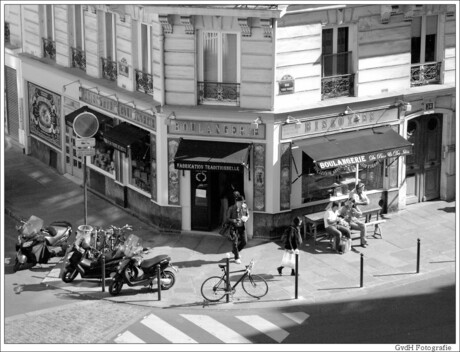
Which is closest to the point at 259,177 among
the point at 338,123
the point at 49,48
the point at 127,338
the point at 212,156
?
the point at 212,156

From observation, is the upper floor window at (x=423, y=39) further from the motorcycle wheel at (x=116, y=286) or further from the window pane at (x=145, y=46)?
the motorcycle wheel at (x=116, y=286)

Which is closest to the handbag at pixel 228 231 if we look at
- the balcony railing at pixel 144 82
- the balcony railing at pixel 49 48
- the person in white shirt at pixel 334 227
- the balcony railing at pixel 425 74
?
the person in white shirt at pixel 334 227

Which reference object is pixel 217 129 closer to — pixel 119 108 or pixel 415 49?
pixel 119 108

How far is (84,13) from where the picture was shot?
34.7 metres

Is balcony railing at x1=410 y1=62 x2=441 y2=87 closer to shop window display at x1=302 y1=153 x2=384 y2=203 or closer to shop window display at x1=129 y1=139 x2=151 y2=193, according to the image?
shop window display at x1=302 y1=153 x2=384 y2=203

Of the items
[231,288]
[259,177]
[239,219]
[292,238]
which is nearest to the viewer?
[231,288]

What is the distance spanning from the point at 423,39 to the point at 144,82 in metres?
8.24

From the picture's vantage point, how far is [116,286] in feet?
89.9

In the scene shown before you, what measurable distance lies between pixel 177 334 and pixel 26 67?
53.4 feet

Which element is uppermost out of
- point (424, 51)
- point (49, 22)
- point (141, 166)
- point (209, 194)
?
point (49, 22)

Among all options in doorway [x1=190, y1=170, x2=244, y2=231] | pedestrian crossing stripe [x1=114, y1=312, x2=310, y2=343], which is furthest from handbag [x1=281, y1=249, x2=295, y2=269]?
doorway [x1=190, y1=170, x2=244, y2=231]

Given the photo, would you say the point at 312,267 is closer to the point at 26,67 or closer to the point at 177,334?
the point at 177,334

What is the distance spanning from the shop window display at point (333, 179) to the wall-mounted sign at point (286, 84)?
1.98 metres

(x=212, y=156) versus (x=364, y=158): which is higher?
(x=212, y=156)
